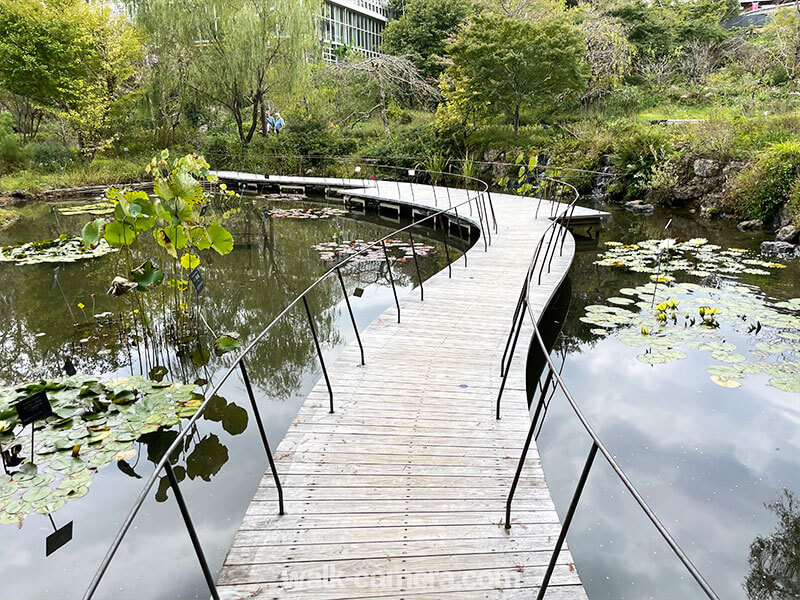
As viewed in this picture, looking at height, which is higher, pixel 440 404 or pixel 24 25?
pixel 24 25

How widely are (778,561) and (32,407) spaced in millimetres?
4595

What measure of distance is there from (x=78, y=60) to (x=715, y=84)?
78.7 feet

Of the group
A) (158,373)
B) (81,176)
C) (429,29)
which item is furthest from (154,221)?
(429,29)

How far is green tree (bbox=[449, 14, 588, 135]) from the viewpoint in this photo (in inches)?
619

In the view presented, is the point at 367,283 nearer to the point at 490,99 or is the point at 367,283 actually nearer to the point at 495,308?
the point at 495,308

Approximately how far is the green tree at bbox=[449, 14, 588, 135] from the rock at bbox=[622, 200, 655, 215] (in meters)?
5.24

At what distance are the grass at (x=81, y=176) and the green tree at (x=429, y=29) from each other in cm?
1528

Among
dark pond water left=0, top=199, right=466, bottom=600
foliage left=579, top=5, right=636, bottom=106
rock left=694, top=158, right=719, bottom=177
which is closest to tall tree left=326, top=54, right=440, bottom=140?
foliage left=579, top=5, right=636, bottom=106

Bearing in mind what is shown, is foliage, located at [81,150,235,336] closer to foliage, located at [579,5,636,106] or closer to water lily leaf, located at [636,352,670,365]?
water lily leaf, located at [636,352,670,365]

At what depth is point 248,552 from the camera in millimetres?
2467

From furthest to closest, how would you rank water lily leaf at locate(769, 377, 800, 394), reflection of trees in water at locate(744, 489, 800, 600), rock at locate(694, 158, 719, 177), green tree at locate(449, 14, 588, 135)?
green tree at locate(449, 14, 588, 135)
rock at locate(694, 158, 719, 177)
water lily leaf at locate(769, 377, 800, 394)
reflection of trees in water at locate(744, 489, 800, 600)

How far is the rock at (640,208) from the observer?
13.2 metres

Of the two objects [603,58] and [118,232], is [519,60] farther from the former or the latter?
[118,232]

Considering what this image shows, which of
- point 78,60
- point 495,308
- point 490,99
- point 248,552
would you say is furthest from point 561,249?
point 78,60
